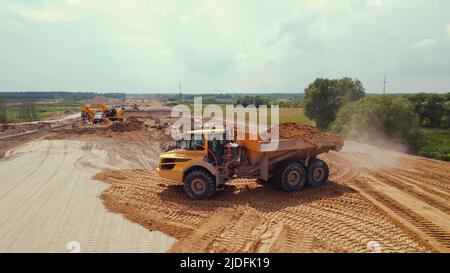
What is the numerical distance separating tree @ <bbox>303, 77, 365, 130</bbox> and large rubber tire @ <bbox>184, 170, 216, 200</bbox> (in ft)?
112

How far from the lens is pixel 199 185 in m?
9.57

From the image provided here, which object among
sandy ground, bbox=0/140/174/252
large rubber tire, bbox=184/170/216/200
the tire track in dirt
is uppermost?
large rubber tire, bbox=184/170/216/200

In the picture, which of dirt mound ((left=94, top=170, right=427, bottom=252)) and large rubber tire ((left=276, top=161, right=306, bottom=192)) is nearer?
dirt mound ((left=94, top=170, right=427, bottom=252))

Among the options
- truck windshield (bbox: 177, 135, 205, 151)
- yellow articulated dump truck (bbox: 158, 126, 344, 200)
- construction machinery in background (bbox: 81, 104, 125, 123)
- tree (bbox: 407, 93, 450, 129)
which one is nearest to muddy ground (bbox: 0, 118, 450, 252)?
yellow articulated dump truck (bbox: 158, 126, 344, 200)

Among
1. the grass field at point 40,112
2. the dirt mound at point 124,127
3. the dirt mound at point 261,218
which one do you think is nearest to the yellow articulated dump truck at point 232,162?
the dirt mound at point 261,218

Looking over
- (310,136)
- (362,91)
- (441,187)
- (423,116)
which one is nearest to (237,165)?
(310,136)

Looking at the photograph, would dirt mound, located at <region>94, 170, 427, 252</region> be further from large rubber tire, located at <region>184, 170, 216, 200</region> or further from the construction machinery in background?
the construction machinery in background

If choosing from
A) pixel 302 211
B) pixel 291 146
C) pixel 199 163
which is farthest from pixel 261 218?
pixel 291 146

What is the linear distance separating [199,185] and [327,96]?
35.2 meters

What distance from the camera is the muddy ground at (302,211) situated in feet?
22.3

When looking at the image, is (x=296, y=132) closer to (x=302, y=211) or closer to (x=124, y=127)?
(x=302, y=211)

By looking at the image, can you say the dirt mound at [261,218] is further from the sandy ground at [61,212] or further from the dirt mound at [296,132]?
the dirt mound at [296,132]

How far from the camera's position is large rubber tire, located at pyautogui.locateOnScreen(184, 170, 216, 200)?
31.0 ft
